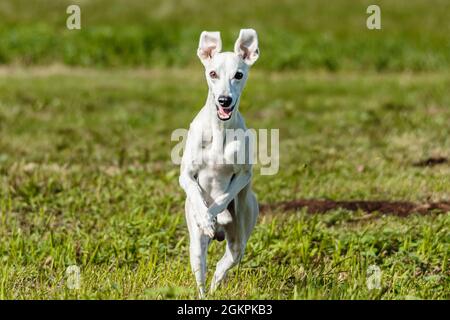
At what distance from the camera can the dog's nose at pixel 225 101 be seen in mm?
6465

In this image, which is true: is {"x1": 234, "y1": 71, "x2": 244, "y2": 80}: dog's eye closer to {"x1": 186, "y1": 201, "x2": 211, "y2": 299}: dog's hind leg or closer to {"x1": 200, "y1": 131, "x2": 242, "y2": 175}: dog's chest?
{"x1": 200, "y1": 131, "x2": 242, "y2": 175}: dog's chest

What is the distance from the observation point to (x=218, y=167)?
6840mm

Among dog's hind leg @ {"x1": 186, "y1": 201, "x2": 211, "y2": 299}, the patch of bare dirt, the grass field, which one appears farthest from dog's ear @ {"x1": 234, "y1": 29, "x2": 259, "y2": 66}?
the patch of bare dirt

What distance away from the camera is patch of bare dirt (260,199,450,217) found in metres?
10.1

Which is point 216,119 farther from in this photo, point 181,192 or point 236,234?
point 181,192

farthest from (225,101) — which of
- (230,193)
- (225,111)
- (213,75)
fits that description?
(230,193)

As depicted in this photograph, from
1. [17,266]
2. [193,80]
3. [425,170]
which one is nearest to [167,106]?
[193,80]

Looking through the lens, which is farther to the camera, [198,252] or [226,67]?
[198,252]

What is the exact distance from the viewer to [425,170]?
12062mm

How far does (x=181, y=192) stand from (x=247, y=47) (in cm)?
468

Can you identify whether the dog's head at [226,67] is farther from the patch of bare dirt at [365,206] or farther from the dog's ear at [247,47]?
the patch of bare dirt at [365,206]

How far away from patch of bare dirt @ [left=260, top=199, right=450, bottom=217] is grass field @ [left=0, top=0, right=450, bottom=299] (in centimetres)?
13
